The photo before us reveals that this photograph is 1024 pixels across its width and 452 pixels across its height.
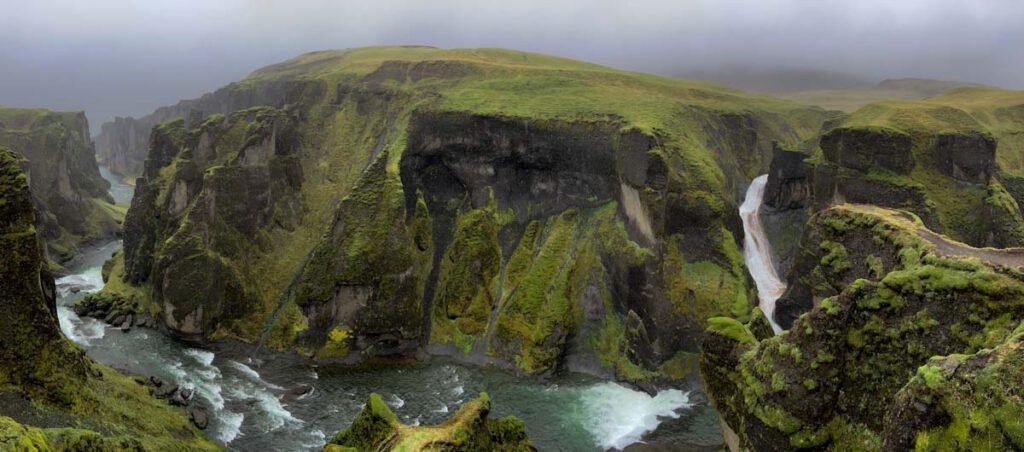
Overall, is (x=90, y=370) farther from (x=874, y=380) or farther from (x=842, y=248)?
(x=842, y=248)

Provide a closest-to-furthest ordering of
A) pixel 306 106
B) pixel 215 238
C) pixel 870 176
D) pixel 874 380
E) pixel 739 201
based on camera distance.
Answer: pixel 874 380, pixel 870 176, pixel 215 238, pixel 739 201, pixel 306 106

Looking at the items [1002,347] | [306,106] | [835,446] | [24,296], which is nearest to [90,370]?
[24,296]

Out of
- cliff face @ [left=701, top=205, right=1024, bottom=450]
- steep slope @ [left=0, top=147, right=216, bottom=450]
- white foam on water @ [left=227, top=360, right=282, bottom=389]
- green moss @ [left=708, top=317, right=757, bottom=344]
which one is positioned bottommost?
white foam on water @ [left=227, top=360, right=282, bottom=389]

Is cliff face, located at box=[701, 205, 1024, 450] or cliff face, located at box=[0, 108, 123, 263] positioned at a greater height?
cliff face, located at box=[701, 205, 1024, 450]

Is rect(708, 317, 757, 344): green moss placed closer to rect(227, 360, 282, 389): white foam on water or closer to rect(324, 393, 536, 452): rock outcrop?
rect(324, 393, 536, 452): rock outcrop

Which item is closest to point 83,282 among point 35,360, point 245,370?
point 245,370

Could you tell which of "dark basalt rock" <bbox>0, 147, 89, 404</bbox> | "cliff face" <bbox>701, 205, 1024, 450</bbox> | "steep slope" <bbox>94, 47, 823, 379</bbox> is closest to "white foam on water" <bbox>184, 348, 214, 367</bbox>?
"steep slope" <bbox>94, 47, 823, 379</bbox>
